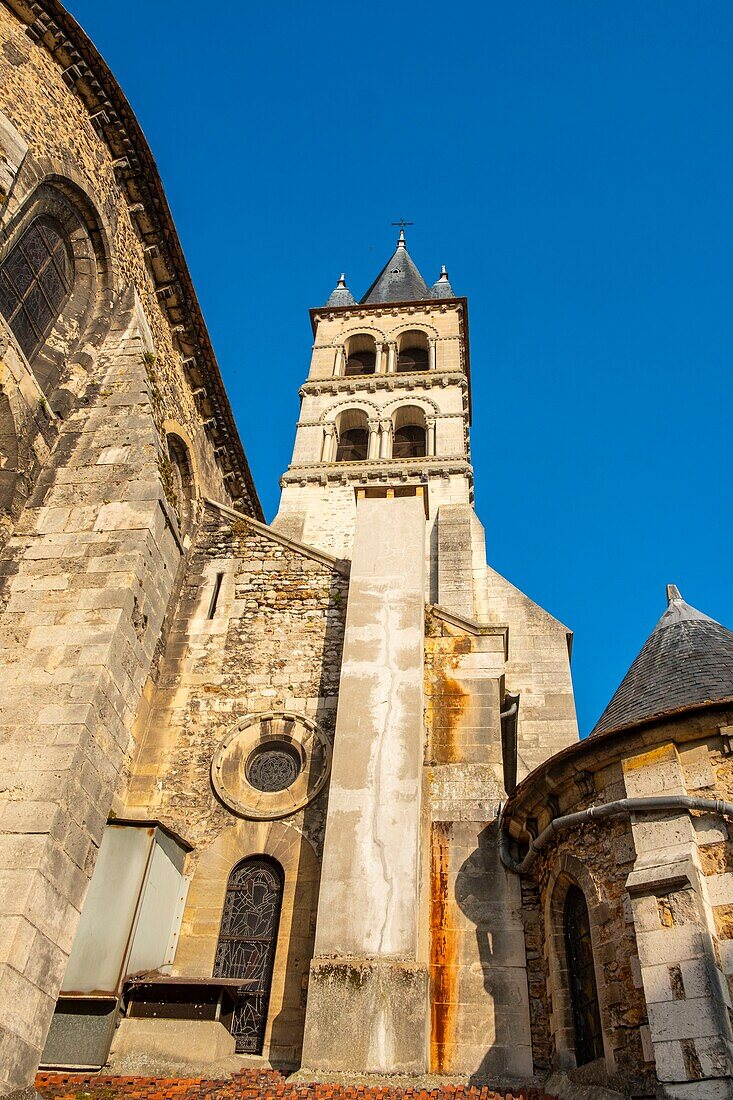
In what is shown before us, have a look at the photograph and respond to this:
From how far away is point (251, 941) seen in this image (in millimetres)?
8641

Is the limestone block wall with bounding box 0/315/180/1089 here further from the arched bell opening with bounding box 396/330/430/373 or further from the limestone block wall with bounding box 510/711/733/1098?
the arched bell opening with bounding box 396/330/430/373

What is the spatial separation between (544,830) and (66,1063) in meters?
4.66

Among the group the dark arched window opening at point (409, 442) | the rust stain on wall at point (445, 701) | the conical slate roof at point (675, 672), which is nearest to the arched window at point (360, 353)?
the dark arched window opening at point (409, 442)

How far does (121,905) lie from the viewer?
801 centimetres

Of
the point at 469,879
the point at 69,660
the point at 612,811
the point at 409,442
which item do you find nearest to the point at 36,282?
the point at 69,660

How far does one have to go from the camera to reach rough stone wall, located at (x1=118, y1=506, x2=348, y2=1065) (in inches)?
338

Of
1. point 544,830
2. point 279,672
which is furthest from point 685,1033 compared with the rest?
point 279,672

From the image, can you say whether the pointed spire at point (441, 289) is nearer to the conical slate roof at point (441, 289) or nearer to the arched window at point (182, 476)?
the conical slate roof at point (441, 289)

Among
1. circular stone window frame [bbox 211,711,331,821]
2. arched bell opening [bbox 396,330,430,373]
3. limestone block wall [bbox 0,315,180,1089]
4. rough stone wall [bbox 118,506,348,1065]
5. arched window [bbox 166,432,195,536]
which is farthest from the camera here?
arched bell opening [bbox 396,330,430,373]

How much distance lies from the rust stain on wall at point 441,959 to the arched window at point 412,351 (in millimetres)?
20591

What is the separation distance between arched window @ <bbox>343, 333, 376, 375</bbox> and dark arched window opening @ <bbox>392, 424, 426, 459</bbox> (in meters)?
3.15

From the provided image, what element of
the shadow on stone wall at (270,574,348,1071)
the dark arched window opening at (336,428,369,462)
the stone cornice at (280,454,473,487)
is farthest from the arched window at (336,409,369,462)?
the shadow on stone wall at (270,574,348,1071)

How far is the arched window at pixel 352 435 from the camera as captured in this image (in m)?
25.2

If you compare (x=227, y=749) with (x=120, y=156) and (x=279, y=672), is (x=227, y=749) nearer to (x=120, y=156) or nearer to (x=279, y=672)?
(x=279, y=672)
